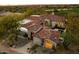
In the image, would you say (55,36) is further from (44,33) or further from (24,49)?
(24,49)

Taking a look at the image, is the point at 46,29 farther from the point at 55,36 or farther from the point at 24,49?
the point at 24,49

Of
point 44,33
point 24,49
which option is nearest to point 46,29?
point 44,33

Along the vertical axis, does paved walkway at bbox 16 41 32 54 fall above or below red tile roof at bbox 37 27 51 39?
below

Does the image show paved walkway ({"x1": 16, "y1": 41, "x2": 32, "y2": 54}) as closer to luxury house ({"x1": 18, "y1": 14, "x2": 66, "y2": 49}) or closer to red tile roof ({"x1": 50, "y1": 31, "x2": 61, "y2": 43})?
luxury house ({"x1": 18, "y1": 14, "x2": 66, "y2": 49})

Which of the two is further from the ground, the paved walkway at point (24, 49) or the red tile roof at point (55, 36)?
the red tile roof at point (55, 36)

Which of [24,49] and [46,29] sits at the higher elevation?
[46,29]

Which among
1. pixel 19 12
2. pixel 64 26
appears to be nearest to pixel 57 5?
pixel 64 26

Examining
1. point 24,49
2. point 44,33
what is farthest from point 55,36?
point 24,49

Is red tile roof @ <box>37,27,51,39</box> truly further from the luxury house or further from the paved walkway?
the paved walkway

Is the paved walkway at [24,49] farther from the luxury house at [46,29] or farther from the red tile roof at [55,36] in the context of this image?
the red tile roof at [55,36]

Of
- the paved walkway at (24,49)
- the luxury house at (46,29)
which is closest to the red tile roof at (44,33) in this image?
the luxury house at (46,29)

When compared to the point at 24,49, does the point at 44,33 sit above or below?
above

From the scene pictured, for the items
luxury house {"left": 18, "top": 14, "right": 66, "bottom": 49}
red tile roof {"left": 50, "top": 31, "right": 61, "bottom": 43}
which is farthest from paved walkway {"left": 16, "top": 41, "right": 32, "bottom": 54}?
red tile roof {"left": 50, "top": 31, "right": 61, "bottom": 43}
